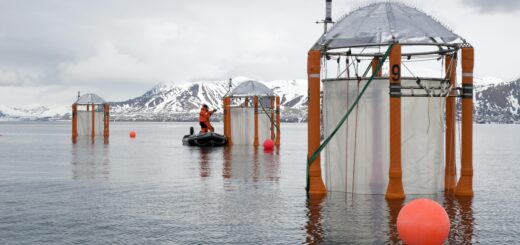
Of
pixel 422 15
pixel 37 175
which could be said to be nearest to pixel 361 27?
pixel 422 15

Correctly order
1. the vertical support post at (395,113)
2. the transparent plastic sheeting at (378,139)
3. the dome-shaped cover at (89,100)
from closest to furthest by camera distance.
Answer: the vertical support post at (395,113) → the transparent plastic sheeting at (378,139) → the dome-shaped cover at (89,100)

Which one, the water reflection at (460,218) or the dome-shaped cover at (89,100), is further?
the dome-shaped cover at (89,100)

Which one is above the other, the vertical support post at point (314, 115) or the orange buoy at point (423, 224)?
the vertical support post at point (314, 115)

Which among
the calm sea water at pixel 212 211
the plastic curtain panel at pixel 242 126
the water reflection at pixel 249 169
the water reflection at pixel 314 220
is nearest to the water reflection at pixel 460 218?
the calm sea water at pixel 212 211

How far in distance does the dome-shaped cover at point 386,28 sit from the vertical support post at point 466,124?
81cm

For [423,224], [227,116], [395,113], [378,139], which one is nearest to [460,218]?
[395,113]

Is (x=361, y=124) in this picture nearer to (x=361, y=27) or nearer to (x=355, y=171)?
(x=355, y=171)

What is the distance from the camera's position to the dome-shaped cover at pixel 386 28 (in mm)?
19453

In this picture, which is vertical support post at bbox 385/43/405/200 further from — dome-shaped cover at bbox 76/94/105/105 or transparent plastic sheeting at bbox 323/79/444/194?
dome-shaped cover at bbox 76/94/105/105

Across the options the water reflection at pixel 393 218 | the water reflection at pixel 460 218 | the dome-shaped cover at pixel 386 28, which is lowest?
the water reflection at pixel 460 218

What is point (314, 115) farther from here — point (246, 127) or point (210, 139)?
point (246, 127)

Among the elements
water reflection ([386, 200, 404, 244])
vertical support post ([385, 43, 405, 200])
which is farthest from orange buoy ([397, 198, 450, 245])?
vertical support post ([385, 43, 405, 200])

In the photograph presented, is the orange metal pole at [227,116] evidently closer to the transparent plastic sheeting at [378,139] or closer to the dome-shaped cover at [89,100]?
the dome-shaped cover at [89,100]

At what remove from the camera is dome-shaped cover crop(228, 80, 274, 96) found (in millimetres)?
55844
